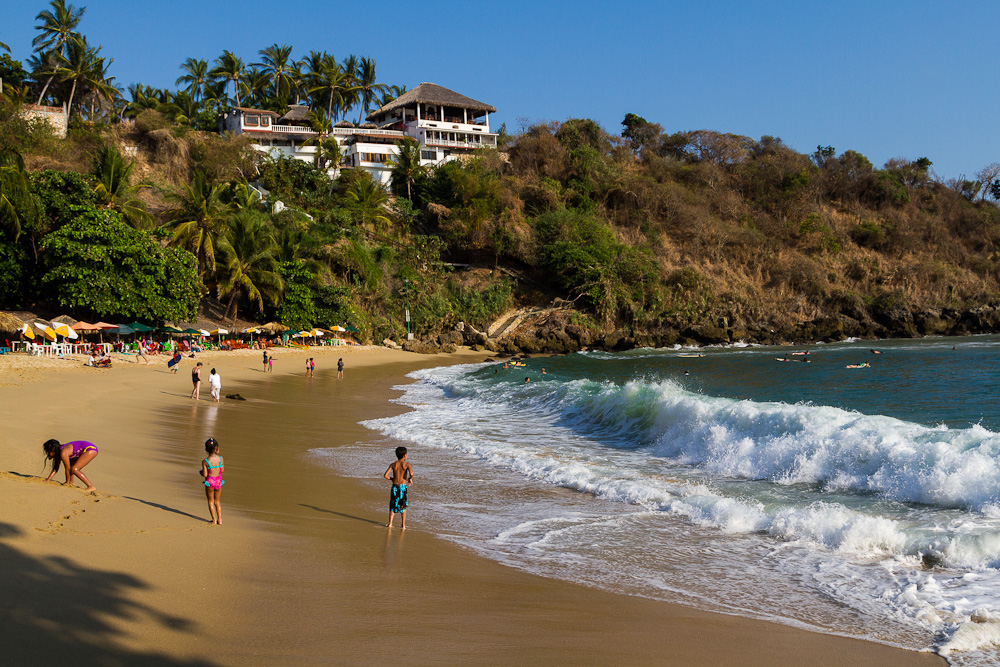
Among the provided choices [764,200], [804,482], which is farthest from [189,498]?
[764,200]

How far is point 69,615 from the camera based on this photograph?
4.28 m

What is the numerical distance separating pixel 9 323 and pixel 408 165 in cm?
3533

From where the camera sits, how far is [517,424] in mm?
16047

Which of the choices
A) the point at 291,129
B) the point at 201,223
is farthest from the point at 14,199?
the point at 291,129

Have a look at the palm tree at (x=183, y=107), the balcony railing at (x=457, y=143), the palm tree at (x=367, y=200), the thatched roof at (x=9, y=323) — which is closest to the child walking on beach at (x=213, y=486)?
the thatched roof at (x=9, y=323)

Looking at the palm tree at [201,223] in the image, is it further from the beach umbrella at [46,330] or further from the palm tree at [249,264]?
the beach umbrella at [46,330]

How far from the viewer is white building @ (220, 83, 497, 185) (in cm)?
5784

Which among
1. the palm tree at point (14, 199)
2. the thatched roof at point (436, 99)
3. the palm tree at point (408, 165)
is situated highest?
the thatched roof at point (436, 99)

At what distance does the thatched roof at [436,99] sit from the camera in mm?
62188

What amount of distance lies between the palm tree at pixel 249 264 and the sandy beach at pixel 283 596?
29.0 m

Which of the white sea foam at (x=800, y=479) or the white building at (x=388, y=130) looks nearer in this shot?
the white sea foam at (x=800, y=479)

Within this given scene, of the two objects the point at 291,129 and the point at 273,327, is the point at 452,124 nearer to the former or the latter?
the point at 291,129

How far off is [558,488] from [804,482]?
154 inches

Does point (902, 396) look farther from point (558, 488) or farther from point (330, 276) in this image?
point (330, 276)
